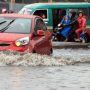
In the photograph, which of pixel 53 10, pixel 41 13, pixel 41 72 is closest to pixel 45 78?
pixel 41 72

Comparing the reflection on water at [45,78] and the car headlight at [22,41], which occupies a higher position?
→ the car headlight at [22,41]

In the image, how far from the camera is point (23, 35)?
1592 centimetres

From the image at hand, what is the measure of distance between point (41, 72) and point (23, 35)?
2778mm

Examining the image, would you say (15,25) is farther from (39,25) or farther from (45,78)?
(45,78)

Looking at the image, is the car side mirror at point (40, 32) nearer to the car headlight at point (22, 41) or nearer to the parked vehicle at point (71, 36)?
the car headlight at point (22, 41)

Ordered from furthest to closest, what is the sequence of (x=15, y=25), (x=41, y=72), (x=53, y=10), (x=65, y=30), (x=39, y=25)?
1. (x=53, y=10)
2. (x=65, y=30)
3. (x=39, y=25)
4. (x=15, y=25)
5. (x=41, y=72)

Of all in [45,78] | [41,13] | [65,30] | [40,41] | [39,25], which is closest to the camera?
[45,78]

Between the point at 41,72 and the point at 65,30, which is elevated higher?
the point at 41,72

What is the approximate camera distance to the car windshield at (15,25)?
16.5m

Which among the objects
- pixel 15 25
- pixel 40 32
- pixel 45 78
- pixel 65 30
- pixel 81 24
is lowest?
pixel 65 30

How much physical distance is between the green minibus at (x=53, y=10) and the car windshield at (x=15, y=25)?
1296 cm

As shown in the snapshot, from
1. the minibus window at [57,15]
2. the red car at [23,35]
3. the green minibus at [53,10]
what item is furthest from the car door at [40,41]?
the minibus window at [57,15]

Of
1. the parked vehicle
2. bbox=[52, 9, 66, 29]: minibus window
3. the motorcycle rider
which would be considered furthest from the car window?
bbox=[52, 9, 66, 29]: minibus window

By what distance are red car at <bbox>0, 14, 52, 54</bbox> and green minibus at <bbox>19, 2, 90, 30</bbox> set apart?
1226cm
